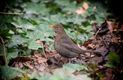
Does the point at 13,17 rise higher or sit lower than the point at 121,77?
higher

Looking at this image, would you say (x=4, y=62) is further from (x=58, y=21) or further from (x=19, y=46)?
(x=58, y=21)

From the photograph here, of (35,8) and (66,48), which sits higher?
(35,8)

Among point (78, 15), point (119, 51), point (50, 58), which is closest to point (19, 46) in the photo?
point (50, 58)

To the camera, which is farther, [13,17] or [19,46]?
[13,17]

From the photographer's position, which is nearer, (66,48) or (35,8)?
(66,48)

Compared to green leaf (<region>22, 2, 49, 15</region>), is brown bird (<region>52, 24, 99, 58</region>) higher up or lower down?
lower down

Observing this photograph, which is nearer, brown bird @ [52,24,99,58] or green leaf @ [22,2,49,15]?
brown bird @ [52,24,99,58]

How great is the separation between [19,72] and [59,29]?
1.11m

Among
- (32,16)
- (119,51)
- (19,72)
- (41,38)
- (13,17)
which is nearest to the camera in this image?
→ (19,72)

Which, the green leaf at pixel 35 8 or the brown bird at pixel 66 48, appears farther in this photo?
the green leaf at pixel 35 8

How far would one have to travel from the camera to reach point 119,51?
6.05m

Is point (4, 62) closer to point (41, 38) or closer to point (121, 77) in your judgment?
point (41, 38)

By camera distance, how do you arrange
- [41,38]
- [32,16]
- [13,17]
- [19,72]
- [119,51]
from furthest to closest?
[32,16], [13,17], [41,38], [119,51], [19,72]

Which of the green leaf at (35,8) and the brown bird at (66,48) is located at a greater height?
the green leaf at (35,8)
